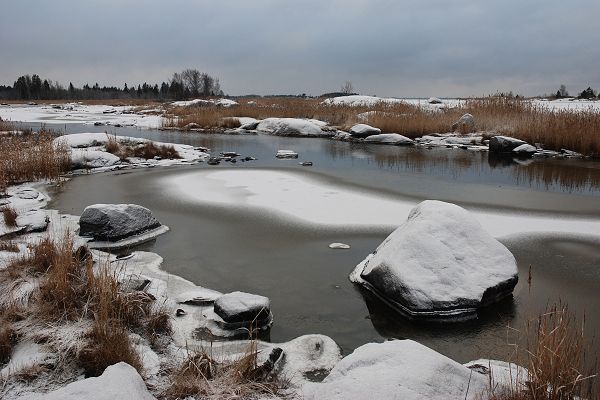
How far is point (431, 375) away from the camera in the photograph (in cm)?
263

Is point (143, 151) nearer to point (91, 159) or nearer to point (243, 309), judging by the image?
point (91, 159)

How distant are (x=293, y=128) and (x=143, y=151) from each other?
405 inches

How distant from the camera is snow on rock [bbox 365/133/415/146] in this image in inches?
738

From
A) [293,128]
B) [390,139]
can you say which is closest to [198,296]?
[390,139]

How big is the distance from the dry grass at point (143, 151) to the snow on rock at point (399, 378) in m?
12.4

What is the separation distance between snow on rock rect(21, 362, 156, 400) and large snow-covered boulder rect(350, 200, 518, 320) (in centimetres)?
251

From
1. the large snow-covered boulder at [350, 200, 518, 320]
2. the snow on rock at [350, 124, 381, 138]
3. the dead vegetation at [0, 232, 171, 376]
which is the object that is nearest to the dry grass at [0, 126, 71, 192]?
the dead vegetation at [0, 232, 171, 376]

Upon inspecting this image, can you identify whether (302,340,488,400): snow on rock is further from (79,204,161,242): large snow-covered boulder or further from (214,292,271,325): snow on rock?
(79,204,161,242): large snow-covered boulder

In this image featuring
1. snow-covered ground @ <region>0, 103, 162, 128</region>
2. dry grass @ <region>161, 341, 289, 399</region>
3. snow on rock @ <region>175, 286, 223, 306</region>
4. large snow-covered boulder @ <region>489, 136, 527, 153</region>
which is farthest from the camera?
snow-covered ground @ <region>0, 103, 162, 128</region>

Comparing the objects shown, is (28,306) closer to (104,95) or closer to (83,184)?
(83,184)

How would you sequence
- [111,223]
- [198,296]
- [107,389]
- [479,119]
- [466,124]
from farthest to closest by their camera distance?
[479,119], [466,124], [111,223], [198,296], [107,389]

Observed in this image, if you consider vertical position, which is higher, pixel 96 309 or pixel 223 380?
pixel 96 309

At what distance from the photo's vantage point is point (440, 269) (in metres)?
4.43

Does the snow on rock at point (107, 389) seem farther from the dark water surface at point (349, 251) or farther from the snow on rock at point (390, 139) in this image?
the snow on rock at point (390, 139)
